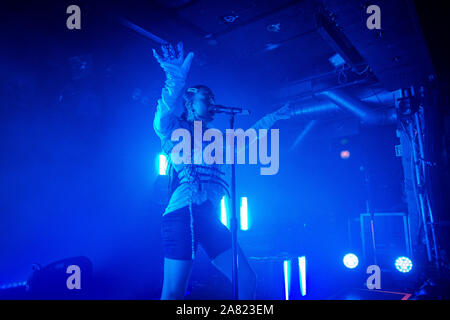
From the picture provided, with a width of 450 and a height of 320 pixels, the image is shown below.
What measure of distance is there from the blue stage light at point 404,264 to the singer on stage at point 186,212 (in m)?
4.54

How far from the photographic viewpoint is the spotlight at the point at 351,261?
6.05 m

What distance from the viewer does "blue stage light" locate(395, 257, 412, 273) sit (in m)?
5.39

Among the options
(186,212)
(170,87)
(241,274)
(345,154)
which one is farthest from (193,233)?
(345,154)

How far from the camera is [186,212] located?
2.01m

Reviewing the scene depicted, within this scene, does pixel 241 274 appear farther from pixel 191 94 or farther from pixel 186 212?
pixel 191 94

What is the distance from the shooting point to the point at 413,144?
508 cm

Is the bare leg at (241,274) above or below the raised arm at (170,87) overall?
below

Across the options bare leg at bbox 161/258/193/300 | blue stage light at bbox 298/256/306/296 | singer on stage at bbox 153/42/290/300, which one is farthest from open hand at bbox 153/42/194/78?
blue stage light at bbox 298/256/306/296

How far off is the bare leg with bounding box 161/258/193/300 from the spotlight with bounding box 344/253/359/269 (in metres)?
5.07

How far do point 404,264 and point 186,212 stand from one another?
4970 millimetres

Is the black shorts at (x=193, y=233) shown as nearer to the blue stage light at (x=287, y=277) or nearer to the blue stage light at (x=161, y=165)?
the blue stage light at (x=287, y=277)

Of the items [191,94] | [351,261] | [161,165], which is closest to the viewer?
[191,94]

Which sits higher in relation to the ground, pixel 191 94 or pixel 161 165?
pixel 191 94

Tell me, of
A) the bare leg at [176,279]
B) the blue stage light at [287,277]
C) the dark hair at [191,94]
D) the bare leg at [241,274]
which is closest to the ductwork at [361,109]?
the blue stage light at [287,277]
